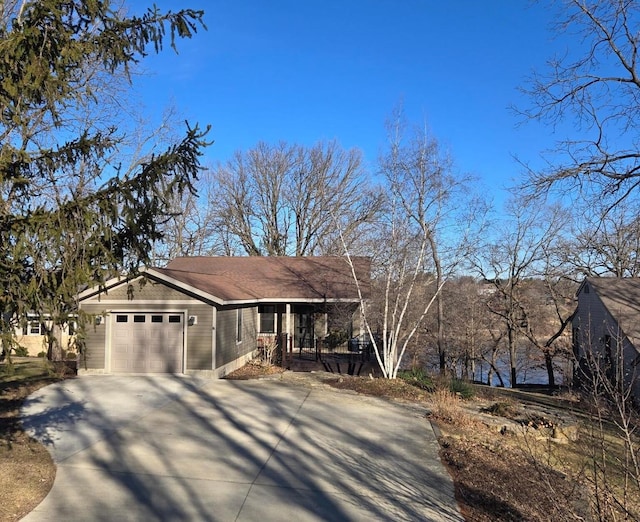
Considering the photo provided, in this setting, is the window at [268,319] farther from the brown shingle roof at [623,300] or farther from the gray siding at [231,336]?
the brown shingle roof at [623,300]

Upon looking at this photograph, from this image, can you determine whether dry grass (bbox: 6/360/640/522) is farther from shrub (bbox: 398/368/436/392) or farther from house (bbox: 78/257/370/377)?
house (bbox: 78/257/370/377)

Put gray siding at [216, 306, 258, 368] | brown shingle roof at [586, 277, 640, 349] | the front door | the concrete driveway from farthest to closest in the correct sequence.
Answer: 1. the front door
2. brown shingle roof at [586, 277, 640, 349]
3. gray siding at [216, 306, 258, 368]
4. the concrete driveway

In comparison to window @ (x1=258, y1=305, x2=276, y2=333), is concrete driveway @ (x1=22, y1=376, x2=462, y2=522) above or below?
below

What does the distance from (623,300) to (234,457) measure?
1680 centimetres

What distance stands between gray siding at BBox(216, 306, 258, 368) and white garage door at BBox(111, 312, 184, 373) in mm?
1171

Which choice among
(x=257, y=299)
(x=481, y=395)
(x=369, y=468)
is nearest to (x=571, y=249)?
(x=481, y=395)

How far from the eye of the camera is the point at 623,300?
18.3 metres

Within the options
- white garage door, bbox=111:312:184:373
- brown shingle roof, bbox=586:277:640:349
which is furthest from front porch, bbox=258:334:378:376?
brown shingle roof, bbox=586:277:640:349

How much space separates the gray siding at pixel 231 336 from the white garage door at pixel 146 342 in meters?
1.17

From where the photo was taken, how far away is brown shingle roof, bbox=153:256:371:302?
19.7m

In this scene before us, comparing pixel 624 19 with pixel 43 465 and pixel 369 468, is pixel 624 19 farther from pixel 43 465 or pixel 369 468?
pixel 43 465

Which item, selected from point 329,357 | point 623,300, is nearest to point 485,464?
point 329,357

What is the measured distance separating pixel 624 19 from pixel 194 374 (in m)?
14.1

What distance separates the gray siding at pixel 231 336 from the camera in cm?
1544
